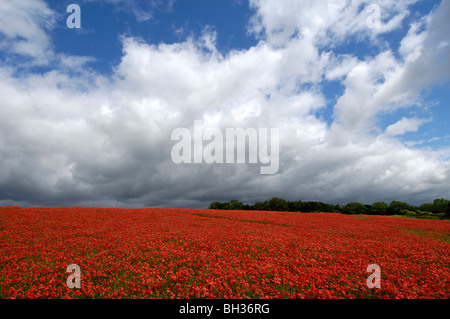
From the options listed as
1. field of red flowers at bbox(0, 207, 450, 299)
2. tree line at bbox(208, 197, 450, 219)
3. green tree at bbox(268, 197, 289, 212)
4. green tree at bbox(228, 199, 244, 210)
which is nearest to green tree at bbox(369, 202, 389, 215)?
tree line at bbox(208, 197, 450, 219)

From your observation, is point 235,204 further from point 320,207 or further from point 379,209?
point 379,209

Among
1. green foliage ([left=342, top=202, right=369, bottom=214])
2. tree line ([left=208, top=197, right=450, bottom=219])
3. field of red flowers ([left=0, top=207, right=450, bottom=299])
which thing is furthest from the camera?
green foliage ([left=342, top=202, right=369, bottom=214])

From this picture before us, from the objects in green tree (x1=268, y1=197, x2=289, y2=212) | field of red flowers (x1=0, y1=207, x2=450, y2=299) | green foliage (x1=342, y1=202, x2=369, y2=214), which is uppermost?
field of red flowers (x1=0, y1=207, x2=450, y2=299)

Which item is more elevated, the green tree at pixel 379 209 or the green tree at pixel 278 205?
the green tree at pixel 278 205

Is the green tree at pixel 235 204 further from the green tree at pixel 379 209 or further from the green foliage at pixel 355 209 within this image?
the green tree at pixel 379 209

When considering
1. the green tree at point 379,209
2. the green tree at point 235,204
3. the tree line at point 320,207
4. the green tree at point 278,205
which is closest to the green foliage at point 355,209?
the tree line at point 320,207

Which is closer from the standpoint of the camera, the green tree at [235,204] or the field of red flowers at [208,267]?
the field of red flowers at [208,267]

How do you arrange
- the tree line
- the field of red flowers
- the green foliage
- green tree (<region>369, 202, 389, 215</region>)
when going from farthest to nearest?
the green foliage → green tree (<region>369, 202, 389, 215</region>) → the tree line → the field of red flowers

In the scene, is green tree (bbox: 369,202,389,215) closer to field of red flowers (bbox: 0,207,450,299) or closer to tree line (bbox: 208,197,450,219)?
tree line (bbox: 208,197,450,219)

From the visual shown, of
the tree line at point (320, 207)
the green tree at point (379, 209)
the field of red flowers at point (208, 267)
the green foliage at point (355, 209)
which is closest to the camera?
the field of red flowers at point (208, 267)

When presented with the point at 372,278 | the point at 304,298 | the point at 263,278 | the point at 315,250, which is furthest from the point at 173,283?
the point at 315,250

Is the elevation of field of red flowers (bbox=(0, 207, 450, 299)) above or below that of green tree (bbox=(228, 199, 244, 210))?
above
